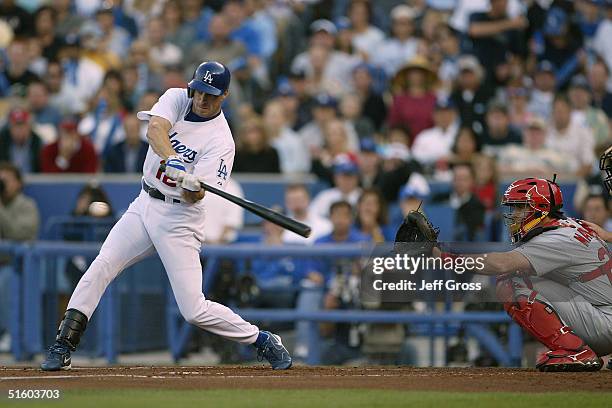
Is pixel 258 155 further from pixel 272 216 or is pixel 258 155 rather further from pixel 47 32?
pixel 272 216

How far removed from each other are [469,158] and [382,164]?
0.93 metres

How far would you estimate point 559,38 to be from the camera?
1645 centimetres

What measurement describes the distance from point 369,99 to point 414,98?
637mm

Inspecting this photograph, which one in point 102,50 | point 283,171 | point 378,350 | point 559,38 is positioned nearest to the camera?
point 378,350

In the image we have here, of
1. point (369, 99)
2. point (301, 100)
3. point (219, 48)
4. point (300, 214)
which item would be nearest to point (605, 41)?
point (369, 99)

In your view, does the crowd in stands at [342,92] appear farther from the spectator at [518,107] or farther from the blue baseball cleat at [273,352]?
the blue baseball cleat at [273,352]

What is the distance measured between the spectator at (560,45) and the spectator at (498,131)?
173 cm

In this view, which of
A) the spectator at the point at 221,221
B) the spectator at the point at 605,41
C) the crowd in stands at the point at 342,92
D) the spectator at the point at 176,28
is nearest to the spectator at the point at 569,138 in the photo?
the crowd in stands at the point at 342,92

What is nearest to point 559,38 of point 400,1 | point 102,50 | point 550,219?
point 400,1

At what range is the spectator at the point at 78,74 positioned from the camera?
1728 centimetres

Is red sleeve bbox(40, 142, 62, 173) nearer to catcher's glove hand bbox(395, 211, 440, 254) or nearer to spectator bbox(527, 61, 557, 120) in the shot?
spectator bbox(527, 61, 557, 120)

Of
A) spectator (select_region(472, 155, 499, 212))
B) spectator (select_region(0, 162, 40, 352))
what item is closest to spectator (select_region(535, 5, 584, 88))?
spectator (select_region(472, 155, 499, 212))

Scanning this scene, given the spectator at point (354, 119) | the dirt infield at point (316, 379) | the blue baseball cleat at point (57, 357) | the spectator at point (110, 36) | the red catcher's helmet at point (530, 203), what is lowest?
the dirt infield at point (316, 379)

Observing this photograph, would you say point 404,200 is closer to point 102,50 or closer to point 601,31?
point 601,31
